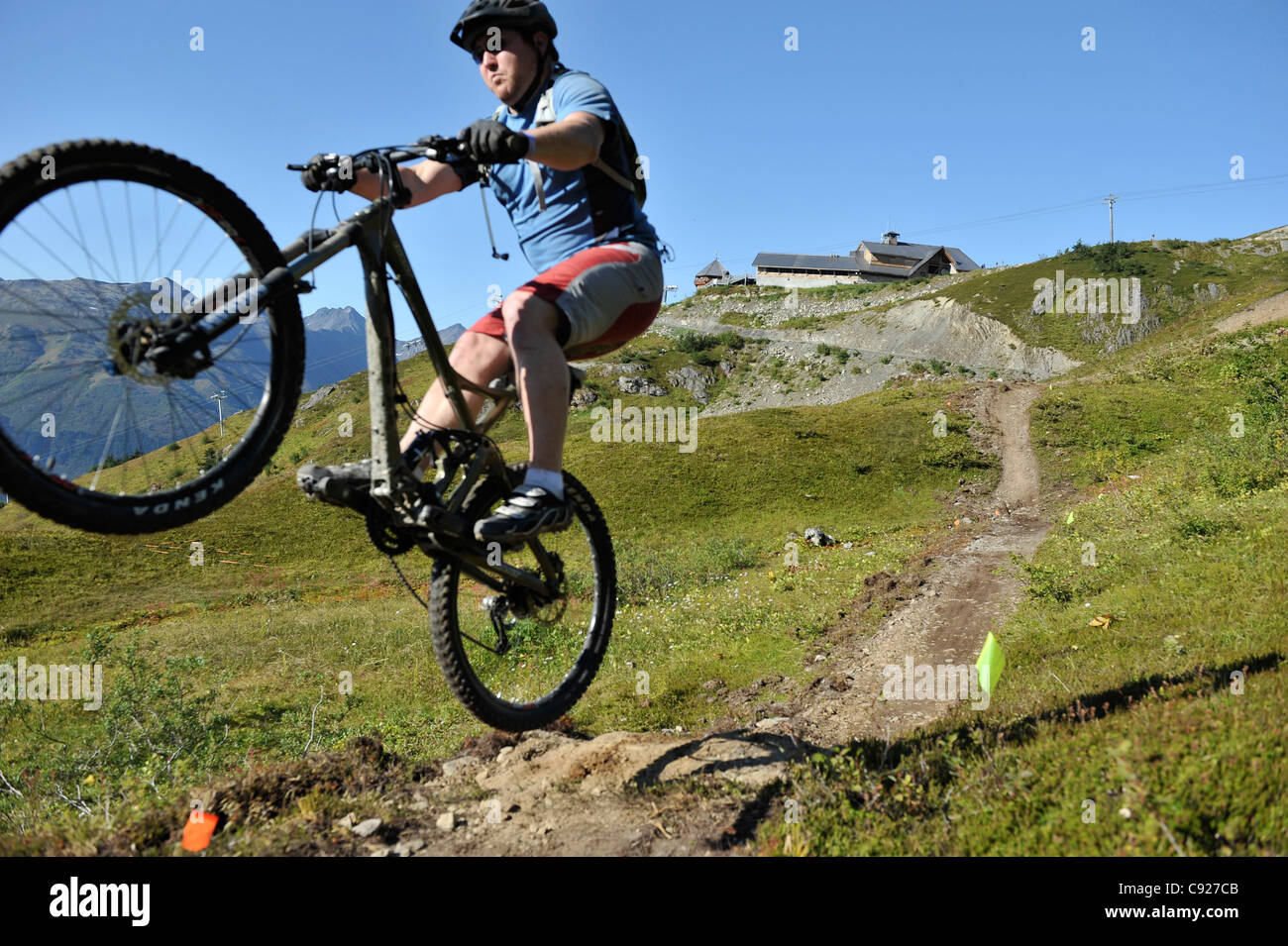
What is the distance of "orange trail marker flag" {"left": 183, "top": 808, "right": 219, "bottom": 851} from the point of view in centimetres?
495

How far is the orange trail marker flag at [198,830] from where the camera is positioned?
4.95 metres

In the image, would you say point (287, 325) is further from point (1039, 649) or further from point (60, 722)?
point (60, 722)

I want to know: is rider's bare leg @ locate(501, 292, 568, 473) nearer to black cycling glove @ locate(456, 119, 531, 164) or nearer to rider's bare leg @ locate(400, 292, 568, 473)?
rider's bare leg @ locate(400, 292, 568, 473)

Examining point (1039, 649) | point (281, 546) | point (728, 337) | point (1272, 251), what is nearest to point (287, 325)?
point (1039, 649)

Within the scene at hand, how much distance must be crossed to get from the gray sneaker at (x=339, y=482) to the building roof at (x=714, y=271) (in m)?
162

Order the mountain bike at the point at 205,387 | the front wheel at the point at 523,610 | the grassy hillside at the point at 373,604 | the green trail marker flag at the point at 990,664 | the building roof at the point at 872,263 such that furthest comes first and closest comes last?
1. the building roof at the point at 872,263
2. the grassy hillside at the point at 373,604
3. the green trail marker flag at the point at 990,664
4. the front wheel at the point at 523,610
5. the mountain bike at the point at 205,387

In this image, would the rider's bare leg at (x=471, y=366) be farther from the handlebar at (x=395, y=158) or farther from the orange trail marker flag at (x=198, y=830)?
the orange trail marker flag at (x=198, y=830)

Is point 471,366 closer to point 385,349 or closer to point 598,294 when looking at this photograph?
point 385,349

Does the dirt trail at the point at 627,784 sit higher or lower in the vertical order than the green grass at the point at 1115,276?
lower

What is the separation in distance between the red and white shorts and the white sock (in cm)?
80

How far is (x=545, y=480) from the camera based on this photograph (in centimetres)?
472

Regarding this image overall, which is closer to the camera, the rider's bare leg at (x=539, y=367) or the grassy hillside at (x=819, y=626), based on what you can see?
the rider's bare leg at (x=539, y=367)

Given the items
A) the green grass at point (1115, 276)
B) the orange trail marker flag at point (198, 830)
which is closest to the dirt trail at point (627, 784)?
the orange trail marker flag at point (198, 830)

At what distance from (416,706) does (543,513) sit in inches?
556
